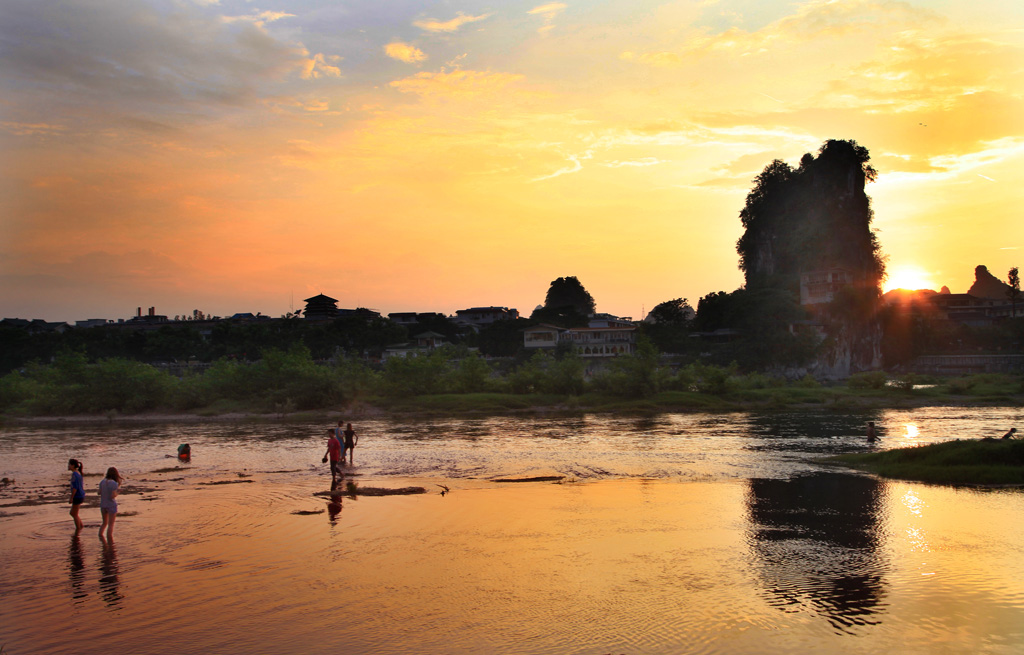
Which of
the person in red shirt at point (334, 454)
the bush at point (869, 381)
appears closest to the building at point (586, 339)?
the bush at point (869, 381)

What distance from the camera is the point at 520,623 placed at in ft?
34.7

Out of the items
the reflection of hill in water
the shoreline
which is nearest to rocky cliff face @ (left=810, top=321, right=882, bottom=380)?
the shoreline

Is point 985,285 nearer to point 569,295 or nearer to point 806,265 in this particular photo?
point 806,265

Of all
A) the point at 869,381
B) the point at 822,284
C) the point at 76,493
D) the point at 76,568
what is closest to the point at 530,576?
the point at 76,568

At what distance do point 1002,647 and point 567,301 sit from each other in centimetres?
11912

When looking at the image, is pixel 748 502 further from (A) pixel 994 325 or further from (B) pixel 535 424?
(A) pixel 994 325

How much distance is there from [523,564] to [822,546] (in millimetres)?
6485

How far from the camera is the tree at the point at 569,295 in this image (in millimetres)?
128000

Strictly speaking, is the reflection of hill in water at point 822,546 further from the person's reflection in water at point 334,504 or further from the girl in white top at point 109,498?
the girl in white top at point 109,498

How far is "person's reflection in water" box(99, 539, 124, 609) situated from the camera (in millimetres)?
11539

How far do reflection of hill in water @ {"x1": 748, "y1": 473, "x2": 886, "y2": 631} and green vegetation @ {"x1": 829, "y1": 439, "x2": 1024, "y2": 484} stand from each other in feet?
6.26

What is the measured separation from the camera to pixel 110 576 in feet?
41.6

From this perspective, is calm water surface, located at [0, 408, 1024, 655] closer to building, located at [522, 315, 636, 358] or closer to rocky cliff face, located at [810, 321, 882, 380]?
building, located at [522, 315, 636, 358]

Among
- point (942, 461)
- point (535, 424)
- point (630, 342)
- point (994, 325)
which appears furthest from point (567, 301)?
point (942, 461)
